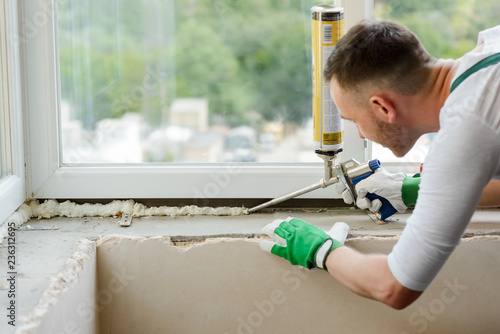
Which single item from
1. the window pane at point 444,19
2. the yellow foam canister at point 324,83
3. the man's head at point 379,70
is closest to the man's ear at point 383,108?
the man's head at point 379,70

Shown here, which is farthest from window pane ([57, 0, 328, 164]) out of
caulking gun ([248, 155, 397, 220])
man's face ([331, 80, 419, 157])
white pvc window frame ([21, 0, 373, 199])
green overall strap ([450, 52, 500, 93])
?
green overall strap ([450, 52, 500, 93])

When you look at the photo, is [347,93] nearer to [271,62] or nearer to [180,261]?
[271,62]

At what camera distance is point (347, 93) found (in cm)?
112

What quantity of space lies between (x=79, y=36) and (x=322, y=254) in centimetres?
81

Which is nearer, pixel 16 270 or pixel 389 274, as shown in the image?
pixel 389 274

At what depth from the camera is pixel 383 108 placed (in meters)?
1.10

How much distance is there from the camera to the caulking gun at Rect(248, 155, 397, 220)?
1377mm

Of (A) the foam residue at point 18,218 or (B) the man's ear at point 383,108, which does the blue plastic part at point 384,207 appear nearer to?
(B) the man's ear at point 383,108

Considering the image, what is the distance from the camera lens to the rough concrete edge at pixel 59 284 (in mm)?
918

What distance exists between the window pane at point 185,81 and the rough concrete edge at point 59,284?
1.09 ft

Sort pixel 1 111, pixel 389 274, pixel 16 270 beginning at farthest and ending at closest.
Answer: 1. pixel 1 111
2. pixel 16 270
3. pixel 389 274

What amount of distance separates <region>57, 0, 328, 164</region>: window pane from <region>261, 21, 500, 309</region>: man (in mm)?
366

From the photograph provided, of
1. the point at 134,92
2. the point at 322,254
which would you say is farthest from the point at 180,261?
the point at 134,92

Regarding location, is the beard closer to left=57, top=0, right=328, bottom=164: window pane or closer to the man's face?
the man's face
